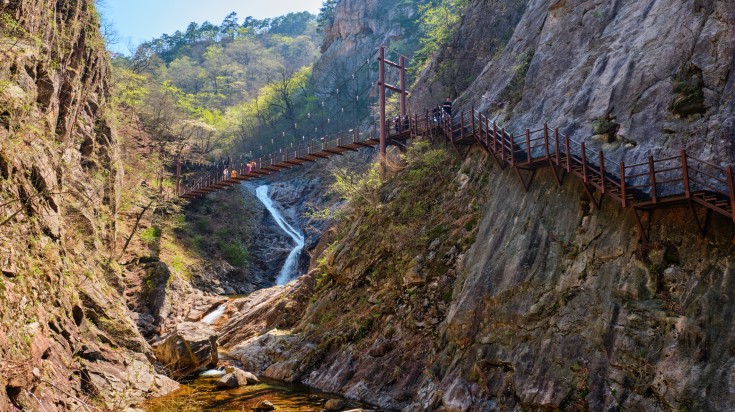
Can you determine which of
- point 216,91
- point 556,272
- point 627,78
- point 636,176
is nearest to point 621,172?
point 636,176

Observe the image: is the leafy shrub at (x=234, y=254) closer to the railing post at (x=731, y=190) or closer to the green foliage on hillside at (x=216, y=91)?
the green foliage on hillside at (x=216, y=91)

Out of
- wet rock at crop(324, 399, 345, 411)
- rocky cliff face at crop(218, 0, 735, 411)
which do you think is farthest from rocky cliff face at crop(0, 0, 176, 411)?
rocky cliff face at crop(218, 0, 735, 411)

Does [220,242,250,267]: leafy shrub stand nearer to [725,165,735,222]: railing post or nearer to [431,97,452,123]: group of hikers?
[431,97,452,123]: group of hikers

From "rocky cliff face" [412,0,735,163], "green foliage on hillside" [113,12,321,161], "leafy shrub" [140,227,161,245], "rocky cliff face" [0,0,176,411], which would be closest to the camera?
"rocky cliff face" [0,0,176,411]

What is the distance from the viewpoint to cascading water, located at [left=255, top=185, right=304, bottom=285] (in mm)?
40906

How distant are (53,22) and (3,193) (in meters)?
10.4

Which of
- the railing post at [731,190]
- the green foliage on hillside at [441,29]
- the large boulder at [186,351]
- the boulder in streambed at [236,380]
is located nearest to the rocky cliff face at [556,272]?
the railing post at [731,190]

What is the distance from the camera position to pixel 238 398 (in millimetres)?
15281

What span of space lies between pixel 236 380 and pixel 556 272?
1022 centimetres

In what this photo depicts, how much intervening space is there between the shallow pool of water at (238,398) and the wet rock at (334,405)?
20 cm

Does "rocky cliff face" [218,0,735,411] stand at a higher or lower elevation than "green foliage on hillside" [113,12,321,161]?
lower

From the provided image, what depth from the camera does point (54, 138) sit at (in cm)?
1811

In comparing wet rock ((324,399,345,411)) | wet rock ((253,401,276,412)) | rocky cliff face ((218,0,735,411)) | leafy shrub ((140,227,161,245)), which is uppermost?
rocky cliff face ((218,0,735,411))

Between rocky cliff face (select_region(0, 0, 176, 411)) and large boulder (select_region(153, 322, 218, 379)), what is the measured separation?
47.7 inches
